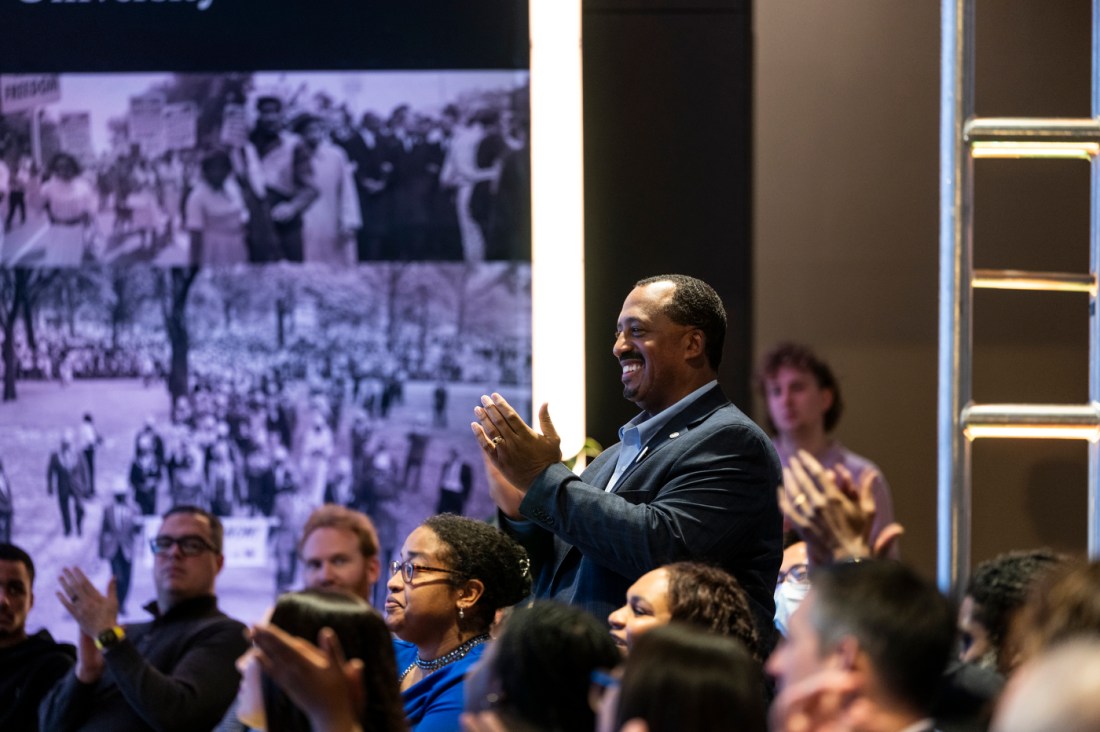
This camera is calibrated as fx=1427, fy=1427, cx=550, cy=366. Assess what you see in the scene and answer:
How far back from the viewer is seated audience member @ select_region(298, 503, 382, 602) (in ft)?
13.7

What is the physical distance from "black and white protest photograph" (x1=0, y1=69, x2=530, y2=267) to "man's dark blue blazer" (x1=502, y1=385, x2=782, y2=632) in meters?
2.13

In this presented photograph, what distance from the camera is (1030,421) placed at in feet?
7.88

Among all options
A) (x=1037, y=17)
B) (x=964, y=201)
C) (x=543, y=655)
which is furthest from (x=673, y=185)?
(x=543, y=655)

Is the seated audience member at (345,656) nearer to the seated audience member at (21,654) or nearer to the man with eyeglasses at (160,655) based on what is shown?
the man with eyeglasses at (160,655)

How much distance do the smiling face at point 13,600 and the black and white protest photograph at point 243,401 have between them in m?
0.37

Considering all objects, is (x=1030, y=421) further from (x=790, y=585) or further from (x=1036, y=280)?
(x=790, y=585)

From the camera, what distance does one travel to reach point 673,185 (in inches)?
179

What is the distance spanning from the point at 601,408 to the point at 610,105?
0.97 m

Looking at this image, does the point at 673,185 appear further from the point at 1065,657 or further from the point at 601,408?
the point at 1065,657

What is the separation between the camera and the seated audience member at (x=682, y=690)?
1578 millimetres

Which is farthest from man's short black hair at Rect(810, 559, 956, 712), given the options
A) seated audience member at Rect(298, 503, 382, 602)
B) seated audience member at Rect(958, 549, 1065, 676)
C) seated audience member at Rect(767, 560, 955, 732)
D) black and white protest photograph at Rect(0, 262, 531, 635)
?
black and white protest photograph at Rect(0, 262, 531, 635)

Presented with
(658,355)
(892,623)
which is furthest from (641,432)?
(892,623)

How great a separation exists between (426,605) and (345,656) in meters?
0.84

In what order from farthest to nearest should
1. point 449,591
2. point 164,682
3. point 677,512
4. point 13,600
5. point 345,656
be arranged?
point 13,600 < point 164,682 < point 449,591 < point 677,512 < point 345,656
